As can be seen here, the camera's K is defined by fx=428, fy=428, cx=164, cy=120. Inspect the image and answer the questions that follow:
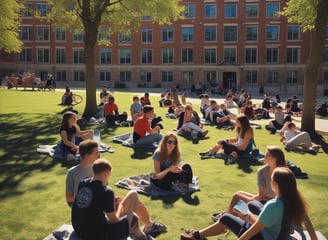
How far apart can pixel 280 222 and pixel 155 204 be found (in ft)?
11.4

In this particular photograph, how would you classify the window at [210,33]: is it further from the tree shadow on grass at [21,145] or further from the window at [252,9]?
the tree shadow on grass at [21,145]

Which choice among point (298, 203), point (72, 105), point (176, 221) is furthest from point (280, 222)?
point (72, 105)

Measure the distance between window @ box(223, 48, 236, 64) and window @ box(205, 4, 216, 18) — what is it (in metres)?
5.67

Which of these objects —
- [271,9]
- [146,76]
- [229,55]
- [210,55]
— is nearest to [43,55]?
[146,76]

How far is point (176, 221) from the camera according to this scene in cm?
735

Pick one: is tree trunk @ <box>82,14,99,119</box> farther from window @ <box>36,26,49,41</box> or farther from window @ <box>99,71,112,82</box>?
window @ <box>36,26,49,41</box>

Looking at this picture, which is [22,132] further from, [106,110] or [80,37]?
[80,37]

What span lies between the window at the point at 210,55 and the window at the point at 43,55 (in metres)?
25.9

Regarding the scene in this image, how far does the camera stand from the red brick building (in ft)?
213

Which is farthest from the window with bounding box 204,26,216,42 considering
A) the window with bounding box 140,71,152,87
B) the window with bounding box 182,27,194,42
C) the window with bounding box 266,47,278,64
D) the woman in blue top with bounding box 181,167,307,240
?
the woman in blue top with bounding box 181,167,307,240

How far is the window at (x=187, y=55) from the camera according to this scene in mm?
67000

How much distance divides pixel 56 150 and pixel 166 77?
56.6 metres

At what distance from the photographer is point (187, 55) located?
2645 inches

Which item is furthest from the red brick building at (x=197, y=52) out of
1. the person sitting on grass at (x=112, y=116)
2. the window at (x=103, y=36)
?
the person sitting on grass at (x=112, y=116)
